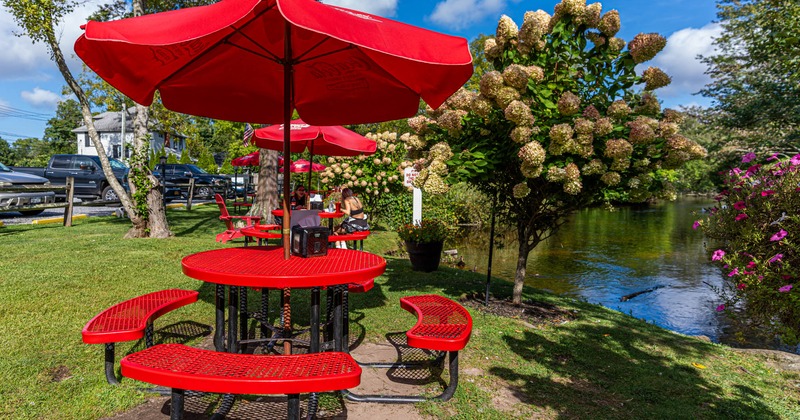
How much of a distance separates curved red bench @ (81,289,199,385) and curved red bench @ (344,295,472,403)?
139 cm

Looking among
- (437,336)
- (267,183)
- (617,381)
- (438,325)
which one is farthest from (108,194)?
(617,381)

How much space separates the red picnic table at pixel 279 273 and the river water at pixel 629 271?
4013 mm

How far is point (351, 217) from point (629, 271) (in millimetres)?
7955

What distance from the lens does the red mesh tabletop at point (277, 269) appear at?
2.38m

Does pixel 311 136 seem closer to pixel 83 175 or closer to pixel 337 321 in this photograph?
pixel 337 321

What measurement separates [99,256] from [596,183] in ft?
22.7

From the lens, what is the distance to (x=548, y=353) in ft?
13.3

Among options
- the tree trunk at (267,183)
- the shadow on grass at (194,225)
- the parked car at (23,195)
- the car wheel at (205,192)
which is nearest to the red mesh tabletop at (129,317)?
the shadow on grass at (194,225)

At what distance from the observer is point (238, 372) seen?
6.59ft

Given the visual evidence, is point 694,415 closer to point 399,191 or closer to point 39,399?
point 39,399

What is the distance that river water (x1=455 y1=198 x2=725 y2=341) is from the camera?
323 inches

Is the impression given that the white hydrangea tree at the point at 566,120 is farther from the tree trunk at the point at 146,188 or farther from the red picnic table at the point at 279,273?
the tree trunk at the point at 146,188

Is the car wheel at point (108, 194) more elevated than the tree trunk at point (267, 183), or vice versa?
the tree trunk at point (267, 183)

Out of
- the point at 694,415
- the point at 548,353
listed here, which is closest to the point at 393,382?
the point at 548,353
